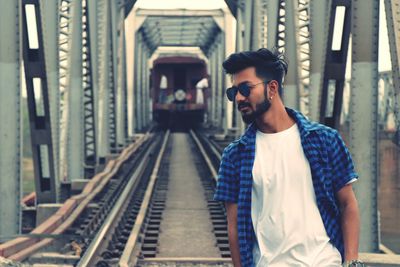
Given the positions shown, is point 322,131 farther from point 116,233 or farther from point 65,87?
point 65,87

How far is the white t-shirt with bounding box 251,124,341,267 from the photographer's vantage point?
2.58 m

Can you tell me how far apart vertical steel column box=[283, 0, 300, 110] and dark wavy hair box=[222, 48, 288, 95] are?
10055 mm

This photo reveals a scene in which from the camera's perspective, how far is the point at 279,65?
2.76 m

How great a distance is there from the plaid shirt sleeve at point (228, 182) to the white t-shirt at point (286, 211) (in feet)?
0.35

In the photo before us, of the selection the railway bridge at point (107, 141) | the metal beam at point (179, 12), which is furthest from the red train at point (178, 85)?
the railway bridge at point (107, 141)

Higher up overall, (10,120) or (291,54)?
(291,54)

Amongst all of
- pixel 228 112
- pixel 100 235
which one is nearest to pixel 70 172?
pixel 100 235

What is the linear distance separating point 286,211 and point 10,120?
7.33 meters

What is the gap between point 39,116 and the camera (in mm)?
11812

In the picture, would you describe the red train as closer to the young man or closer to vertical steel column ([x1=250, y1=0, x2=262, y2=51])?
vertical steel column ([x1=250, y1=0, x2=262, y2=51])

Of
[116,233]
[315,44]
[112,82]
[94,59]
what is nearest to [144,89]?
[112,82]

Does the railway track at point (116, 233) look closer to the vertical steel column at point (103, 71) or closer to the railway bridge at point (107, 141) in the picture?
the railway bridge at point (107, 141)

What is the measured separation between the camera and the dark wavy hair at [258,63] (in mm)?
2695

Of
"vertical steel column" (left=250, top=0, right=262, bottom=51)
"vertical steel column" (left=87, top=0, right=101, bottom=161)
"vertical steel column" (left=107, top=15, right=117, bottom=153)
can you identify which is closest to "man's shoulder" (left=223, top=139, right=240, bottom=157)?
"vertical steel column" (left=87, top=0, right=101, bottom=161)
